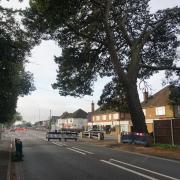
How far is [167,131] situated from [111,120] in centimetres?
7285

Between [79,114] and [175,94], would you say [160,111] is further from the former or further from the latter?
[79,114]

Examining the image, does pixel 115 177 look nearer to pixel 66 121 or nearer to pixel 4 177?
pixel 4 177

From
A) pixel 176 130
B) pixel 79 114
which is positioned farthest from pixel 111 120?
pixel 176 130

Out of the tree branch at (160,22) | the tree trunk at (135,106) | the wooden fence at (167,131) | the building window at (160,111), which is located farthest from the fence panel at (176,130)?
the building window at (160,111)

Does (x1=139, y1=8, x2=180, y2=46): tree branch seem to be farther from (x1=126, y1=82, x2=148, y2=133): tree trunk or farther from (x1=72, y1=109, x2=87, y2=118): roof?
(x1=72, y1=109, x2=87, y2=118): roof

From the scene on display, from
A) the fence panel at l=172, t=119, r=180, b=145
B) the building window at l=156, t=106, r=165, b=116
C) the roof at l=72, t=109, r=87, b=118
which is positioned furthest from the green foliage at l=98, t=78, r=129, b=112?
the roof at l=72, t=109, r=87, b=118

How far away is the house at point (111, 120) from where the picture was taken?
94812mm

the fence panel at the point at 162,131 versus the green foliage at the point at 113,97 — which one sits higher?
the green foliage at the point at 113,97

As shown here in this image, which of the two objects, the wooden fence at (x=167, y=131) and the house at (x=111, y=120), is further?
the house at (x=111, y=120)

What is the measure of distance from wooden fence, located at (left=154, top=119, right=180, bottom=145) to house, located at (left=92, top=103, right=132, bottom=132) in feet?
175

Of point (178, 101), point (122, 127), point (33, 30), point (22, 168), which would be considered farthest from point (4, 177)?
point (122, 127)

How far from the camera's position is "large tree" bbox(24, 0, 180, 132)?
3453cm

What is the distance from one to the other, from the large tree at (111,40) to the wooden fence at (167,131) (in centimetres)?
129

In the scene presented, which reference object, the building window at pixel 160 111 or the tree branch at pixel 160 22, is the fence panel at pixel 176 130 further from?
the building window at pixel 160 111
